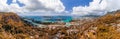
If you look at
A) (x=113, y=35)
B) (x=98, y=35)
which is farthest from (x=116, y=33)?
(x=98, y=35)

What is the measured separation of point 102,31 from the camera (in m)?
138

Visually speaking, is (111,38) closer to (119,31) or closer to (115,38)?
(115,38)

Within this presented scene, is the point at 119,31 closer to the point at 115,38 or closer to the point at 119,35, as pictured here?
the point at 119,35

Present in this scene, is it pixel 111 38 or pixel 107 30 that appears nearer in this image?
pixel 111 38

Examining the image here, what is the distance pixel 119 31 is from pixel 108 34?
57.3 ft

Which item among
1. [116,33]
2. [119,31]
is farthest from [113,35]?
[119,31]

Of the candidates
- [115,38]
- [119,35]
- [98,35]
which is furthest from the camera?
[98,35]

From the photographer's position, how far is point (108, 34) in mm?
130500

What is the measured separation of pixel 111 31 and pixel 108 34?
7.21 m

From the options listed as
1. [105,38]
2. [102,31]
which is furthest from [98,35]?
[105,38]

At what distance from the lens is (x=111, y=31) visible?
449 ft

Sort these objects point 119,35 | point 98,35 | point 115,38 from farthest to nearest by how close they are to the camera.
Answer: point 98,35 < point 119,35 < point 115,38

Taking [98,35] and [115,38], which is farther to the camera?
[98,35]

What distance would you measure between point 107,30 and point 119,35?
7427 millimetres
